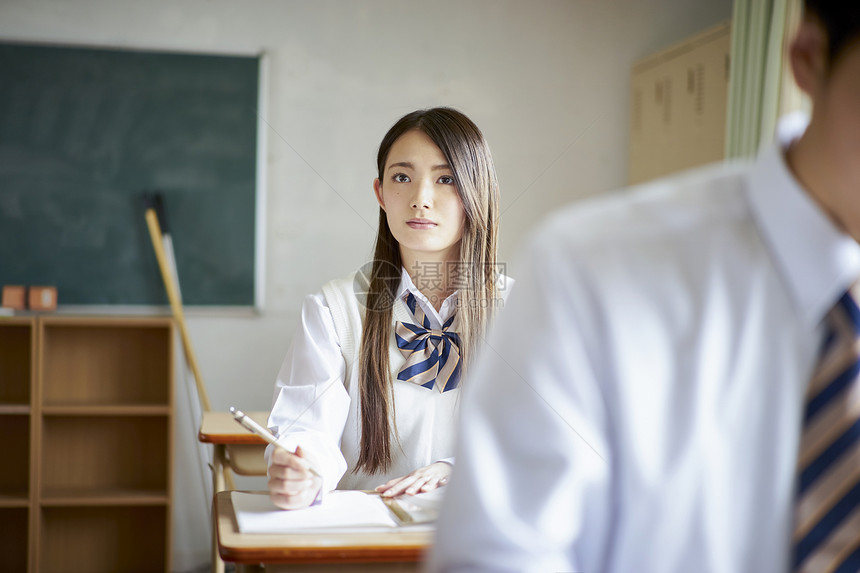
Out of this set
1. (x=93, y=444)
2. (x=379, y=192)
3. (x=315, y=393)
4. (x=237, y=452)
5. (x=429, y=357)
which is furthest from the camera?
(x=93, y=444)

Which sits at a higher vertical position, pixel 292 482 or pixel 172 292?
pixel 172 292

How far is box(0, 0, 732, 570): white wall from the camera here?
3578mm

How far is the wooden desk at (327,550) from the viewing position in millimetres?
1248

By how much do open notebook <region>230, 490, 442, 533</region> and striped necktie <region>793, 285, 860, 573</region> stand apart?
86 centimetres

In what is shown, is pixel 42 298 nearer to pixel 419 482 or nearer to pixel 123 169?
pixel 123 169

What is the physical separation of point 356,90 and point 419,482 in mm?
2422

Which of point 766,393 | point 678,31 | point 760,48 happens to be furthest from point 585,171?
point 766,393

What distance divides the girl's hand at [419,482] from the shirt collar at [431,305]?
1.21 feet

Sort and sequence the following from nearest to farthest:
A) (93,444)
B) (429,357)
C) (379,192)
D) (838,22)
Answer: (838,22) → (429,357) → (379,192) → (93,444)

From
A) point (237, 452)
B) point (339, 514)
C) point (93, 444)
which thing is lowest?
point (93, 444)

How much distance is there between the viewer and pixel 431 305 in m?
1.92

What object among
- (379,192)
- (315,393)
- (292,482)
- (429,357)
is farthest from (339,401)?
(379,192)

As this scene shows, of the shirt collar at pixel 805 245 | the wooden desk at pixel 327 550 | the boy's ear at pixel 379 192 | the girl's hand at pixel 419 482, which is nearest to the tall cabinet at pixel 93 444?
the boy's ear at pixel 379 192

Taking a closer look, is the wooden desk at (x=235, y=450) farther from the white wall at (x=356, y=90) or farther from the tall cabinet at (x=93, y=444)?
the white wall at (x=356, y=90)
